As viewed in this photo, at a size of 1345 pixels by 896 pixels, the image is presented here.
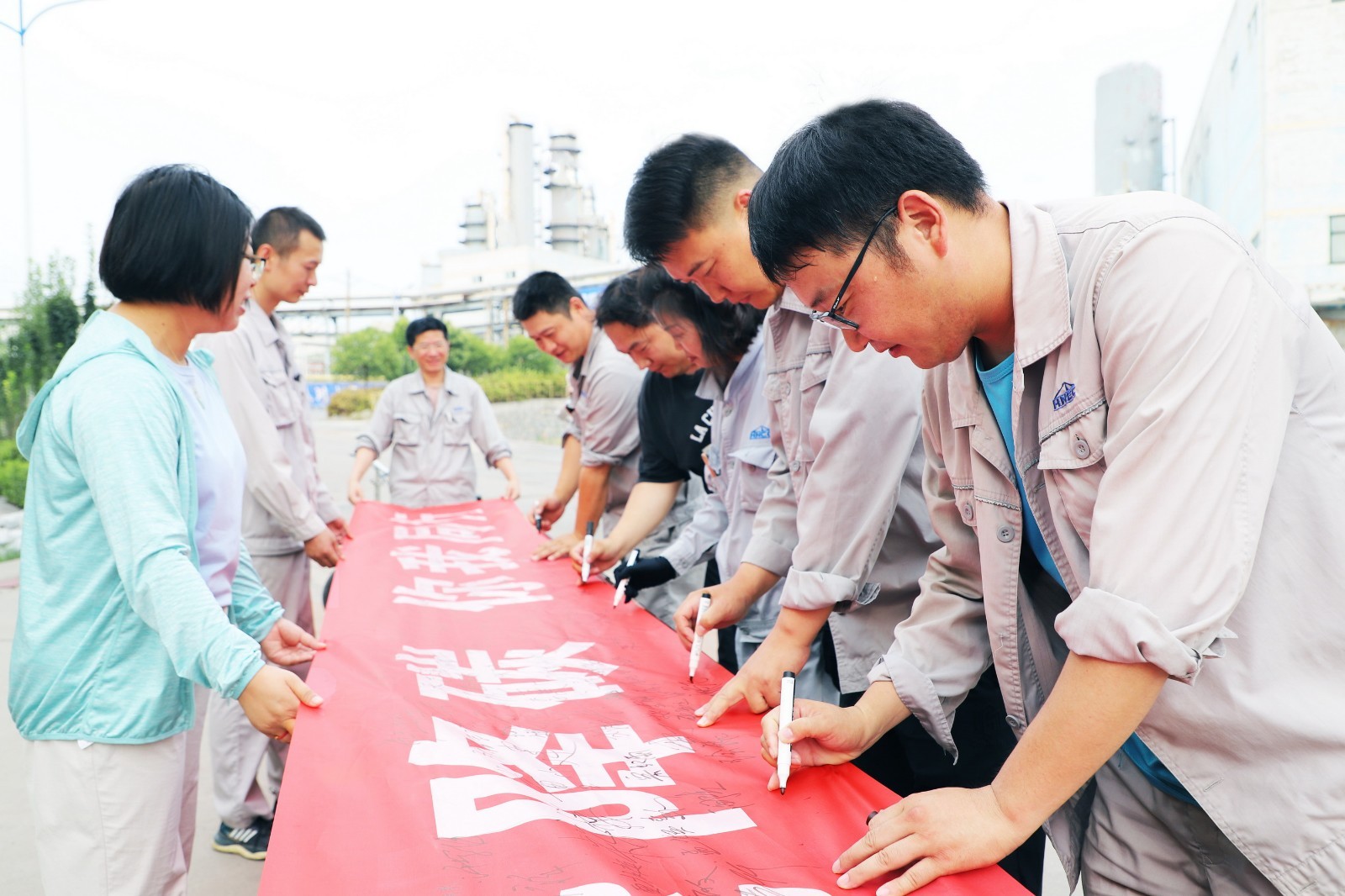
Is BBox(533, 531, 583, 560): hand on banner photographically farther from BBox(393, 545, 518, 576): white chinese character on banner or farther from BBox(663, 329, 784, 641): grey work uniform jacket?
BBox(663, 329, 784, 641): grey work uniform jacket

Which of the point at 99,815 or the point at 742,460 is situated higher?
the point at 742,460

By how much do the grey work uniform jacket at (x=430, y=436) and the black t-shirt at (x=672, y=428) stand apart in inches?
65.9

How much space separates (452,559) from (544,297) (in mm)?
999

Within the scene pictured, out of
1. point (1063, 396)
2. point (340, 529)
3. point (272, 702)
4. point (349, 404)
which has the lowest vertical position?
point (349, 404)

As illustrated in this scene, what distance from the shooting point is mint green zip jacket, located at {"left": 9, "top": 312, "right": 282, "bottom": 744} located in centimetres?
134

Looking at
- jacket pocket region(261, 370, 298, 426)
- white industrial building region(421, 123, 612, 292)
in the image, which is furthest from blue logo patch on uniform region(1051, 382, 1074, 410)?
white industrial building region(421, 123, 612, 292)

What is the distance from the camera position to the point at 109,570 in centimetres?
141

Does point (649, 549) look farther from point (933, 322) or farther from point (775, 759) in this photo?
point (933, 322)

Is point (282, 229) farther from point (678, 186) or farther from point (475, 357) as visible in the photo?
point (475, 357)

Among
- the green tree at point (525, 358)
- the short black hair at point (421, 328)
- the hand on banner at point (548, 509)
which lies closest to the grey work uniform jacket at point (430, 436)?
the short black hair at point (421, 328)

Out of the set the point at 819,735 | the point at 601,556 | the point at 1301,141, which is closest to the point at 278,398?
the point at 601,556

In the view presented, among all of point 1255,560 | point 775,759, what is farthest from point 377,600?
point 1255,560

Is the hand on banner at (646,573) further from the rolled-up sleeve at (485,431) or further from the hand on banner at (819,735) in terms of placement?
the rolled-up sleeve at (485,431)

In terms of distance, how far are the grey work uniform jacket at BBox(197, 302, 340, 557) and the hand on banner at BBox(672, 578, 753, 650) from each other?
1.48 meters
